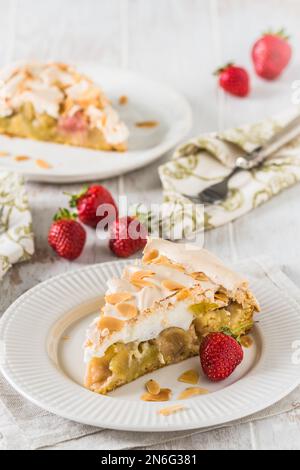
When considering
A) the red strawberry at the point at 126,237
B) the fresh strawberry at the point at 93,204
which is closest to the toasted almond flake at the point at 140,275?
the red strawberry at the point at 126,237

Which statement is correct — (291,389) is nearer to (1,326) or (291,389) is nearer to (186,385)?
(186,385)

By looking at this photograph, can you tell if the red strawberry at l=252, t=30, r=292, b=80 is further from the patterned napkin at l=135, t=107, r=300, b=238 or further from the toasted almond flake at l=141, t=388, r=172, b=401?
the toasted almond flake at l=141, t=388, r=172, b=401

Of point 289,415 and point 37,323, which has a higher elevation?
point 37,323

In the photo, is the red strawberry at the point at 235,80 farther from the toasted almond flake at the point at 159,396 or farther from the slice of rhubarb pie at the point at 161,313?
the toasted almond flake at the point at 159,396

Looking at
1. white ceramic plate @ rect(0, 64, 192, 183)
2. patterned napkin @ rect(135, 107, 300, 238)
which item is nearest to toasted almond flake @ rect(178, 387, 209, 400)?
patterned napkin @ rect(135, 107, 300, 238)

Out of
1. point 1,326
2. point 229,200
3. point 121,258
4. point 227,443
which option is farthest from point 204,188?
point 227,443
